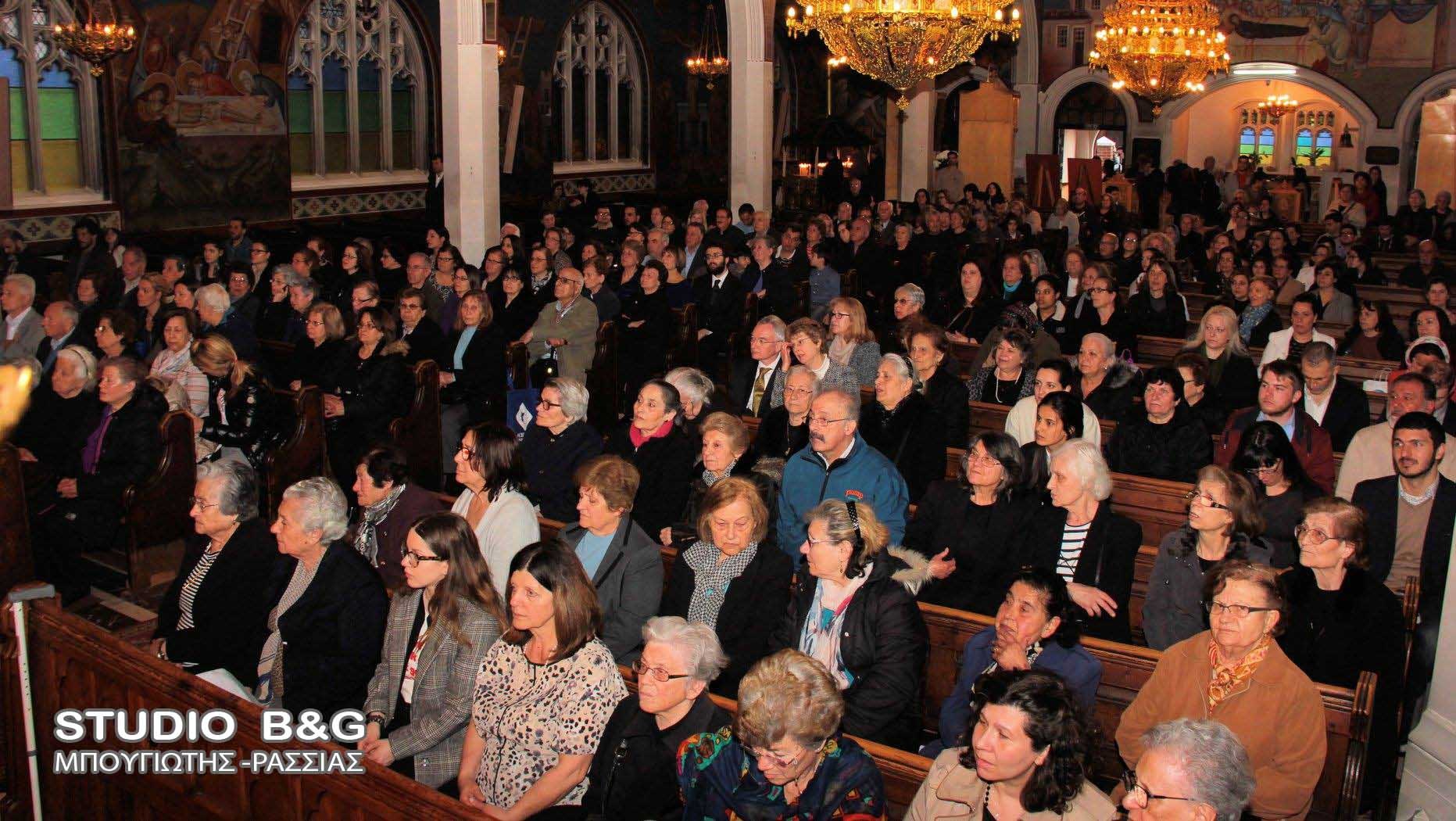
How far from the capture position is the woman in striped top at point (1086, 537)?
15.4 feet

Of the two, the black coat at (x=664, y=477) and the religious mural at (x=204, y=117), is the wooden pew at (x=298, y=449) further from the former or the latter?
the religious mural at (x=204, y=117)

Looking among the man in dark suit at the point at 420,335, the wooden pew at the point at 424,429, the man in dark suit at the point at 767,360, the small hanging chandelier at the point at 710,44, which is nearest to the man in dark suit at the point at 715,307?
the man in dark suit at the point at 420,335

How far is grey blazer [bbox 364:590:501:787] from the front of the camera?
3977 mm

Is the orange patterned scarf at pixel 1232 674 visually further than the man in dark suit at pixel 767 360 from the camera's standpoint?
No

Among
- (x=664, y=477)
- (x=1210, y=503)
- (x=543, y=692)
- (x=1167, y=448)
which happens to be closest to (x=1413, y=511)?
(x=1167, y=448)

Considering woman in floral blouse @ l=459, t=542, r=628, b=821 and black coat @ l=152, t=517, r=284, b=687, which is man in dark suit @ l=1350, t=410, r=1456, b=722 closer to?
woman in floral blouse @ l=459, t=542, r=628, b=821

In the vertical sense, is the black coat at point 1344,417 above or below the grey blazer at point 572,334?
below

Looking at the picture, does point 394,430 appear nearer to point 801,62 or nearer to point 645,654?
point 645,654

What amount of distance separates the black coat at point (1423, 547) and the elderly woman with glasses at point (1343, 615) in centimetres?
69

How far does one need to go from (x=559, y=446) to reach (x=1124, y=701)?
2.60 meters

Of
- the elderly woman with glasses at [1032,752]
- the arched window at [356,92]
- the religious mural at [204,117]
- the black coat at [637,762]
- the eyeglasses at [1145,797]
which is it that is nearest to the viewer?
the eyeglasses at [1145,797]

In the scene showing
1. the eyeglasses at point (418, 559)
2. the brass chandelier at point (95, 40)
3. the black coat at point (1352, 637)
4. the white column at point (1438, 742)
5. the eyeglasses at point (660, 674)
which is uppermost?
the brass chandelier at point (95, 40)

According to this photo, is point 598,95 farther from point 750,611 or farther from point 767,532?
point 750,611

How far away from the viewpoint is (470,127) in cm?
1216
